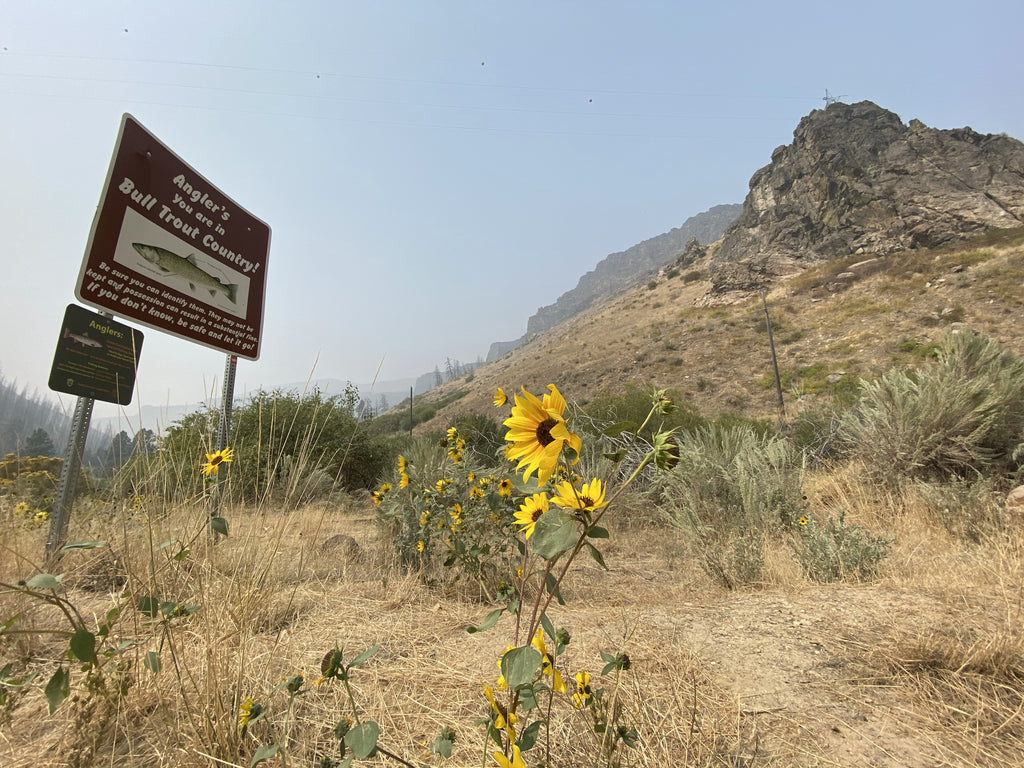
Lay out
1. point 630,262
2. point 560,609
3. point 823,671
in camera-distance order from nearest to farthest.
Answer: point 823,671 → point 560,609 → point 630,262

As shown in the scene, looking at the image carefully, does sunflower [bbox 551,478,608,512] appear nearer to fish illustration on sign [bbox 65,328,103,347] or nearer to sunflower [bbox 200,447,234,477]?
sunflower [bbox 200,447,234,477]

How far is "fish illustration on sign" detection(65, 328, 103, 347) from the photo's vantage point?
9.03ft

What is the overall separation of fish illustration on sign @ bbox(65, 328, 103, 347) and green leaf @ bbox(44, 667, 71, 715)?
9.10ft

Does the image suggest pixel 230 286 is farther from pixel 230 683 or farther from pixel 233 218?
pixel 230 683

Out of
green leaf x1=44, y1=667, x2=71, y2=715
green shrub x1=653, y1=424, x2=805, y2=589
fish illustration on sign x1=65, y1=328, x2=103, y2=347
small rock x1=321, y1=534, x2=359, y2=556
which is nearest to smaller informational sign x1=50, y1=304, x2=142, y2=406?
fish illustration on sign x1=65, y1=328, x2=103, y2=347

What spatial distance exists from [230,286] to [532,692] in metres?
4.23

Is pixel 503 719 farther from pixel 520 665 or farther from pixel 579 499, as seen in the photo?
pixel 579 499

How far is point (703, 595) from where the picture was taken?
2.68m

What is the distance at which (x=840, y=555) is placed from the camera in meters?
Answer: 2.78

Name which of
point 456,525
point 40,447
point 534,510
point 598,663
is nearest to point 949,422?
point 598,663

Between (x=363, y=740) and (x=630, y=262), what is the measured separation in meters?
166

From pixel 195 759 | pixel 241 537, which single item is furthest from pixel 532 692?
pixel 241 537

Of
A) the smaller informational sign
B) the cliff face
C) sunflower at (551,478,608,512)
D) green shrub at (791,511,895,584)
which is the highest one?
the cliff face

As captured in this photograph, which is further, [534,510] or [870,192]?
[870,192]
